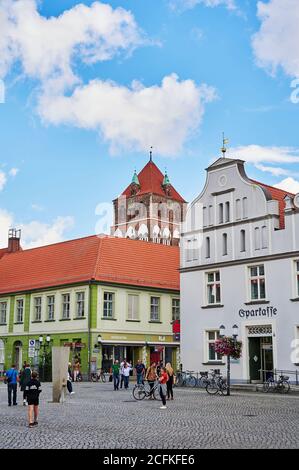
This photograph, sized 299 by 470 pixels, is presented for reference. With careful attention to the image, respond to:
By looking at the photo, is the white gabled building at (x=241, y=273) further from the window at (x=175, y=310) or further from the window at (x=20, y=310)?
the window at (x=20, y=310)

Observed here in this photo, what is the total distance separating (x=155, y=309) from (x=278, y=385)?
70.7 ft

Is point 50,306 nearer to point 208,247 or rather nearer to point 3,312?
point 3,312

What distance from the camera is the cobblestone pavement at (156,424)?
14.5m

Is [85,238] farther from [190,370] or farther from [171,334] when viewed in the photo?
[190,370]

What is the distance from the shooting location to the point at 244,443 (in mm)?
14250

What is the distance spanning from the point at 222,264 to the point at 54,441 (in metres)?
25.1

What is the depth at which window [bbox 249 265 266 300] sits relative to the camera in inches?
1448

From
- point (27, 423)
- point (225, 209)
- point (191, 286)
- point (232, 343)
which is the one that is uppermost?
point (225, 209)

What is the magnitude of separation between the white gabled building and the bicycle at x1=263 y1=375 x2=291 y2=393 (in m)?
1.50

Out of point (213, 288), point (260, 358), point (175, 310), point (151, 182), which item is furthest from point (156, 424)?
point (151, 182)

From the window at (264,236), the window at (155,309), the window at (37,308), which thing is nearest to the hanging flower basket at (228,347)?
the window at (264,236)

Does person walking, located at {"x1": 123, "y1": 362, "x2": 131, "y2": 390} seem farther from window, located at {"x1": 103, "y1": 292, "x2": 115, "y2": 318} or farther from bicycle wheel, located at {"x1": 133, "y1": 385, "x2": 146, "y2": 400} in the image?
window, located at {"x1": 103, "y1": 292, "x2": 115, "y2": 318}

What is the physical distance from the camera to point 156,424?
1844cm
